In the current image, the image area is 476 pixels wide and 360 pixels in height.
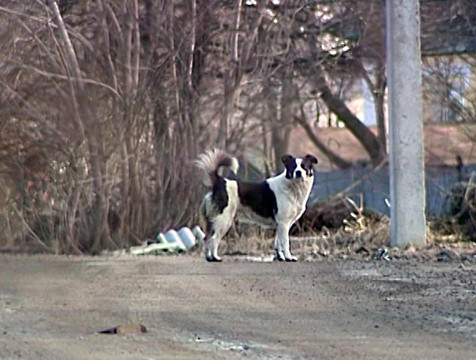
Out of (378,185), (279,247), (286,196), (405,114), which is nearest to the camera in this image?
(279,247)

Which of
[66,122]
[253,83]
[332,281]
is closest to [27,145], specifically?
[66,122]

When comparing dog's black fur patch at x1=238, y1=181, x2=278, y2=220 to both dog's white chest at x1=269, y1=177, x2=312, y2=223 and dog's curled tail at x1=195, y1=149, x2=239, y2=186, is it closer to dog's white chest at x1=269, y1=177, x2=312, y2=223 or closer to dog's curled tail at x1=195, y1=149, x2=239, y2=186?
dog's white chest at x1=269, y1=177, x2=312, y2=223

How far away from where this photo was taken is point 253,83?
23812mm

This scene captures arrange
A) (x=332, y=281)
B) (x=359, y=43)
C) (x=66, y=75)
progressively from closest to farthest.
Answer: (x=332, y=281) → (x=66, y=75) → (x=359, y=43)

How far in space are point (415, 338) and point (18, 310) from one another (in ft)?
13.7

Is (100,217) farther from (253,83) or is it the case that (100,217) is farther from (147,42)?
(253,83)

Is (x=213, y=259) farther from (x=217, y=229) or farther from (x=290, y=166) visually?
(x=290, y=166)

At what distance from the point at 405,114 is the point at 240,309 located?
336 inches

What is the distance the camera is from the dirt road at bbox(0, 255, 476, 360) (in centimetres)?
1013

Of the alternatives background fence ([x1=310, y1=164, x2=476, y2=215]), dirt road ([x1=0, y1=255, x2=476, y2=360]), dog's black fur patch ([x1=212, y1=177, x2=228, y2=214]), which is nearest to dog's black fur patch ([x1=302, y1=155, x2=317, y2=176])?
dog's black fur patch ([x1=212, y1=177, x2=228, y2=214])

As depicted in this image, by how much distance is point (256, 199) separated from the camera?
18.4 metres

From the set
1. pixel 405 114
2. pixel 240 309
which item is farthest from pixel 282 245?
pixel 240 309

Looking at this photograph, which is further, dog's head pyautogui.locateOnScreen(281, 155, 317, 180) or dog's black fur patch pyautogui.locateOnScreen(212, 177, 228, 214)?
dog's black fur patch pyautogui.locateOnScreen(212, 177, 228, 214)

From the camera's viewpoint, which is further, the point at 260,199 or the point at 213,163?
the point at 260,199
